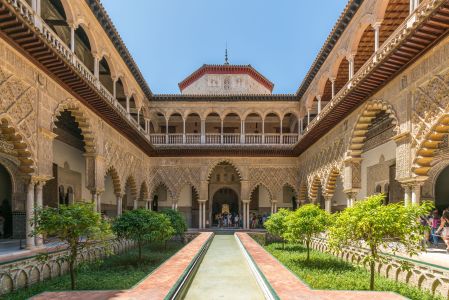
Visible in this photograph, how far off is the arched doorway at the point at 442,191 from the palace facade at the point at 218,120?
0.03 meters

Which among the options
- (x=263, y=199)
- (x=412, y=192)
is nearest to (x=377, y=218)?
(x=412, y=192)

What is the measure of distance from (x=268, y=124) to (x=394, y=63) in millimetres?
14860

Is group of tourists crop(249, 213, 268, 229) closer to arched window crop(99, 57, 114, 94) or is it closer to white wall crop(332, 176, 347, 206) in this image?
white wall crop(332, 176, 347, 206)

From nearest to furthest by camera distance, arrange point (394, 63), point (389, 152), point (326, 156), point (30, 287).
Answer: point (30, 287) < point (394, 63) < point (389, 152) < point (326, 156)

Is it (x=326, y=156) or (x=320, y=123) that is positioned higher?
(x=320, y=123)

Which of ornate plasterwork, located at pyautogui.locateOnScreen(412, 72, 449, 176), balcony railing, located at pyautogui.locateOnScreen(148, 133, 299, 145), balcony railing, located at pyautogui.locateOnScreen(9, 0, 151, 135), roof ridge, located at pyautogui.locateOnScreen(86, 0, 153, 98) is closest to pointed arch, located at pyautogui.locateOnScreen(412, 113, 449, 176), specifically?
ornate plasterwork, located at pyautogui.locateOnScreen(412, 72, 449, 176)

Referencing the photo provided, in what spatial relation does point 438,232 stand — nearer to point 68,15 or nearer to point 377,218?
point 377,218

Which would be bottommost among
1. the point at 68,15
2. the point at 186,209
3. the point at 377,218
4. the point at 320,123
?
the point at 186,209

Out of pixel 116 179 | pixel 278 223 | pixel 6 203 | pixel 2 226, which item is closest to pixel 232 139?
pixel 116 179

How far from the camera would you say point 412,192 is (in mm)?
8062

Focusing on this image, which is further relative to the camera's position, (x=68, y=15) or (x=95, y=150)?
(x=95, y=150)

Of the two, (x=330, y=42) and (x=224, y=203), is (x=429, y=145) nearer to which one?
(x=330, y=42)

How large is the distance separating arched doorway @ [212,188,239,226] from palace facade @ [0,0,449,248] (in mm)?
96

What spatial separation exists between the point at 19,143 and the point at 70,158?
712cm
